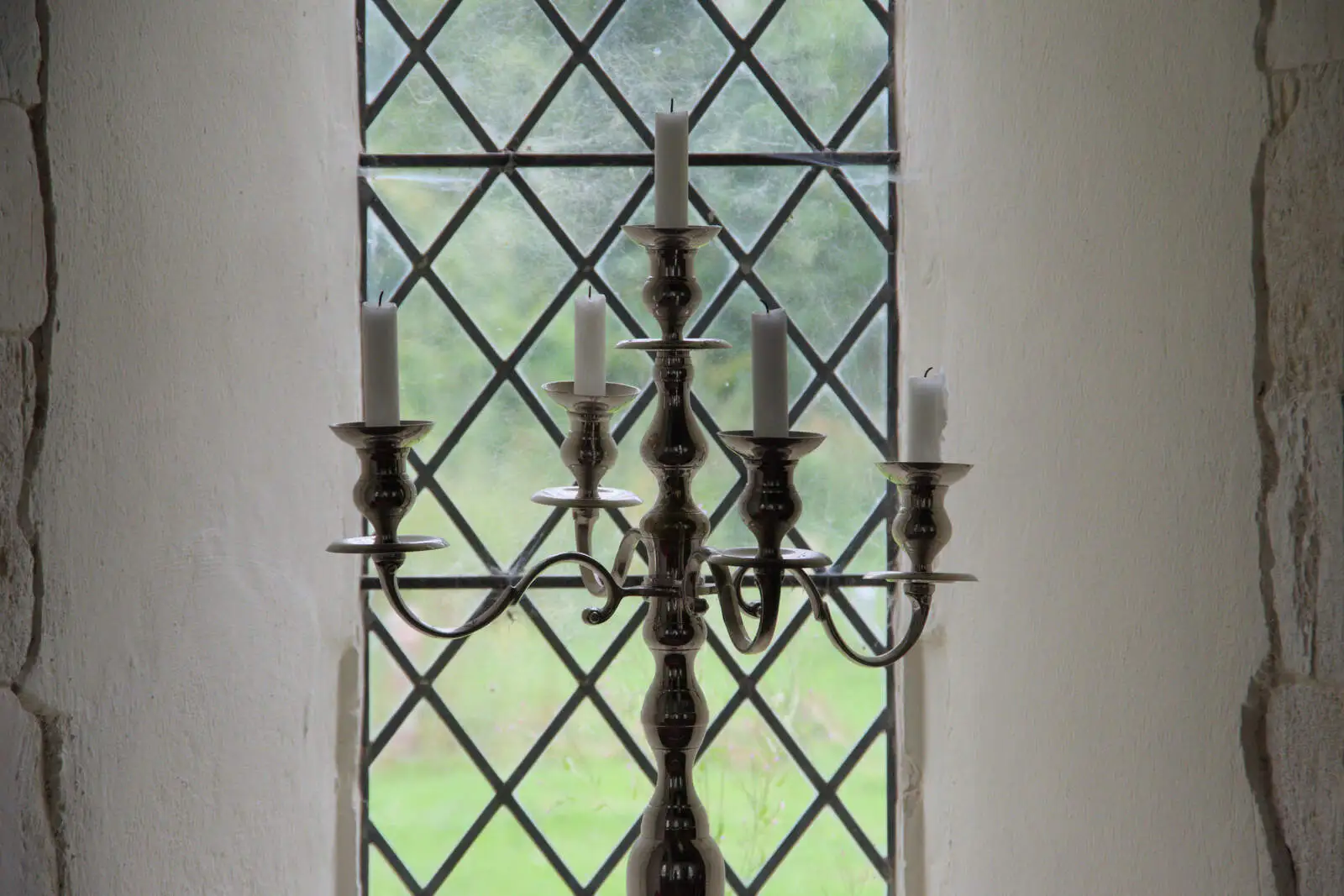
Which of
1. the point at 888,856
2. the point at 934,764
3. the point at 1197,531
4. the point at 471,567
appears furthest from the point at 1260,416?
the point at 471,567

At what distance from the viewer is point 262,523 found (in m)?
1.18

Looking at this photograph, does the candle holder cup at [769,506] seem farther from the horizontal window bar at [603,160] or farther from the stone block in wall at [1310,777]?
the horizontal window bar at [603,160]

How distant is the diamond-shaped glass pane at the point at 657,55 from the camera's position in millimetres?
1415

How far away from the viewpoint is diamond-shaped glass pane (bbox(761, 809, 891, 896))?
4.59ft

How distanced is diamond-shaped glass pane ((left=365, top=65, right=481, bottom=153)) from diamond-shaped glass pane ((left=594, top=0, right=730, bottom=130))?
0.20m

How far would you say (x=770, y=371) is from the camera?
0.67 metres

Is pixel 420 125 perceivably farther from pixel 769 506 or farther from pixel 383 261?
pixel 769 506

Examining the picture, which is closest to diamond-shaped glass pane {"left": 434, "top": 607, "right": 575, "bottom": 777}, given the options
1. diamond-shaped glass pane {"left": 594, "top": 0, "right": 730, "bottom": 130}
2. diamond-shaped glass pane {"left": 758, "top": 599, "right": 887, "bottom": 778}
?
diamond-shaped glass pane {"left": 758, "top": 599, "right": 887, "bottom": 778}

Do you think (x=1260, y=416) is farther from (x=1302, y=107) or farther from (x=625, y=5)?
(x=625, y=5)

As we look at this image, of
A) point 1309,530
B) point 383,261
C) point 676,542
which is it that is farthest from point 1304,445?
point 383,261

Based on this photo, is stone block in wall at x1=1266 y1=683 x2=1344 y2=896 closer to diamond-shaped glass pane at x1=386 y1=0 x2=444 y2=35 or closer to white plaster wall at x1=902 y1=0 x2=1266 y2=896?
white plaster wall at x1=902 y1=0 x2=1266 y2=896

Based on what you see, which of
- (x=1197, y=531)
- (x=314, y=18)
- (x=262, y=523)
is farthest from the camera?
(x=314, y=18)

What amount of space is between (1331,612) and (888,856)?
743mm

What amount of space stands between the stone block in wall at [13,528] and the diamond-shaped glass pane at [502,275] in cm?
59
